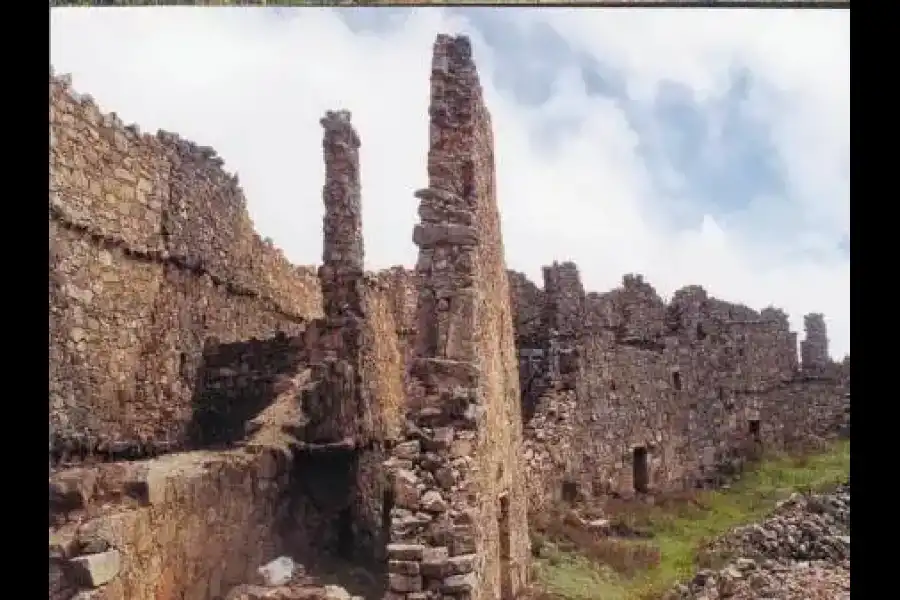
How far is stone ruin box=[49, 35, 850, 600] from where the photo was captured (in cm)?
568

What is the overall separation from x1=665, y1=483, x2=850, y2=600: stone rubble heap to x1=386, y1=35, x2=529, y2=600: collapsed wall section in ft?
4.34

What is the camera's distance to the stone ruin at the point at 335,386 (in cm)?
568

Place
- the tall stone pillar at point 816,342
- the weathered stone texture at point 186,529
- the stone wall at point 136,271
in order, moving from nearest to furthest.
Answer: the weathered stone texture at point 186,529
the tall stone pillar at point 816,342
the stone wall at point 136,271

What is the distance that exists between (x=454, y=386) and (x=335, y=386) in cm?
257

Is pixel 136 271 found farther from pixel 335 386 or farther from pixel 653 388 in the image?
pixel 653 388

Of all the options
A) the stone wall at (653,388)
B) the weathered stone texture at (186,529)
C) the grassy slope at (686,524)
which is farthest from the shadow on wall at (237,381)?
the grassy slope at (686,524)

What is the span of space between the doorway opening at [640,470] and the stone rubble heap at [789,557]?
2265mm

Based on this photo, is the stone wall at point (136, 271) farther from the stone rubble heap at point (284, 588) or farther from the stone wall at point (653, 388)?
the stone wall at point (653, 388)

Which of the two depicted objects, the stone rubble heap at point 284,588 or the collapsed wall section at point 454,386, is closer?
the collapsed wall section at point 454,386

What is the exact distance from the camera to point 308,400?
26.7 ft

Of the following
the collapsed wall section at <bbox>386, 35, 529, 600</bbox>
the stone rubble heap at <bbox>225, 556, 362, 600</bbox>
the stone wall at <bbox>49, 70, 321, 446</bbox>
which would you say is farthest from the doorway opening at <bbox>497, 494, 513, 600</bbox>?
the stone wall at <bbox>49, 70, 321, 446</bbox>

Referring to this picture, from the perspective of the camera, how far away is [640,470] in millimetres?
10000

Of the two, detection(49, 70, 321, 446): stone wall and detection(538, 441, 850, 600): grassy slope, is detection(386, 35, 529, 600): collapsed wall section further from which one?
detection(49, 70, 321, 446): stone wall
